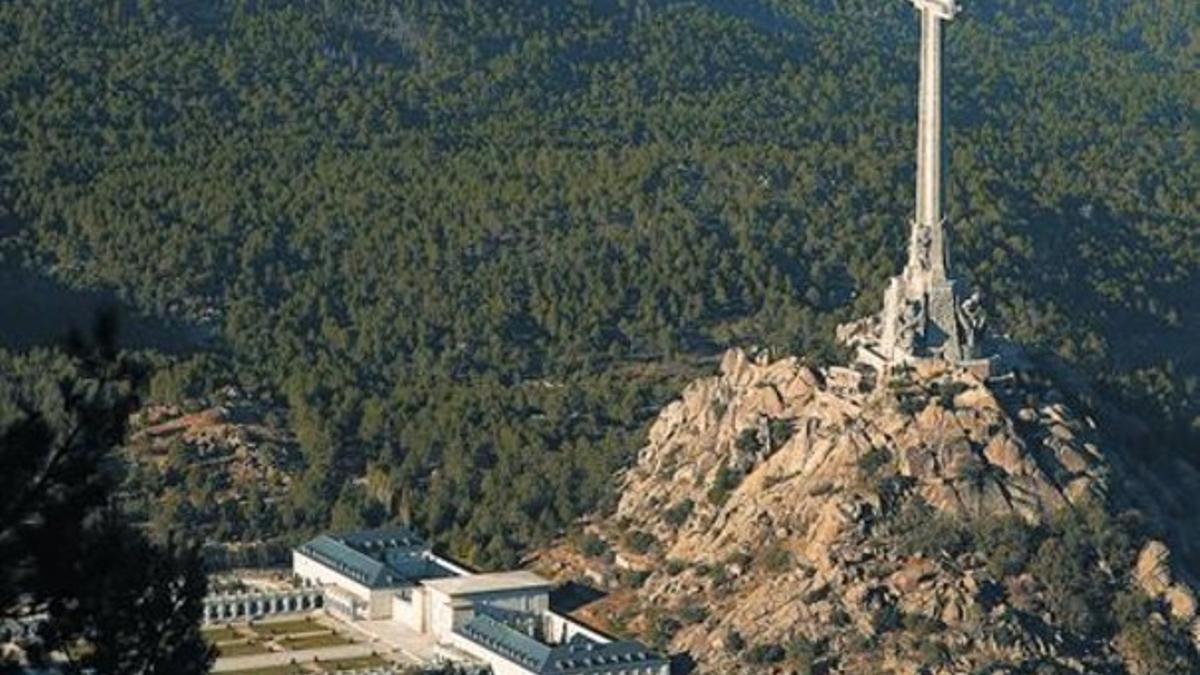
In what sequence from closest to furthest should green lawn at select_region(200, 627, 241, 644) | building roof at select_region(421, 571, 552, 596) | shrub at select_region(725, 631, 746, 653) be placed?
shrub at select_region(725, 631, 746, 653) → building roof at select_region(421, 571, 552, 596) → green lawn at select_region(200, 627, 241, 644)

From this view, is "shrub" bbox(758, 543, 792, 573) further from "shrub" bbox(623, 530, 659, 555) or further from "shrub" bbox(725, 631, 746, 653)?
"shrub" bbox(623, 530, 659, 555)

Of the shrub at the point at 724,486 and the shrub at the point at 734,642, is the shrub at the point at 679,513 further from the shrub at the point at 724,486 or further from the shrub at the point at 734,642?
the shrub at the point at 734,642

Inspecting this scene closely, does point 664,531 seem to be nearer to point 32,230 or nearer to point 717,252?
point 717,252

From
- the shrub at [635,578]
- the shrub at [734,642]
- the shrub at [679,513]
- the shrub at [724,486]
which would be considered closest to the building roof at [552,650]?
the shrub at [734,642]

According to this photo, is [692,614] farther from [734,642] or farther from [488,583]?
[488,583]

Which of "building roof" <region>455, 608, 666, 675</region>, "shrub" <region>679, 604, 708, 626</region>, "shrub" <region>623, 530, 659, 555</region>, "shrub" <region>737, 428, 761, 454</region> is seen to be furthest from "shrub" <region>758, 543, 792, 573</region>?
"shrub" <region>623, 530, 659, 555</region>

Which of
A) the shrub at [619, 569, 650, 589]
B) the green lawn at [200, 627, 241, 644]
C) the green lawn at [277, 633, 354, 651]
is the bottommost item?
the green lawn at [277, 633, 354, 651]

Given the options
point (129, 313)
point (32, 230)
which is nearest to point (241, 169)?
point (32, 230)
